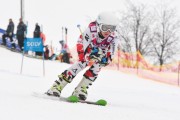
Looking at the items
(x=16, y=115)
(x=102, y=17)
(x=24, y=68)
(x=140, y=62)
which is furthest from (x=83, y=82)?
(x=140, y=62)

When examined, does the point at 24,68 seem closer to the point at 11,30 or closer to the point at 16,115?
the point at 11,30

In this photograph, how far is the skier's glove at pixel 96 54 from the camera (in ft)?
27.3

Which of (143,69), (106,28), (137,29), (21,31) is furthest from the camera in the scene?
(137,29)

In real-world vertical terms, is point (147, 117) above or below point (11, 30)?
below

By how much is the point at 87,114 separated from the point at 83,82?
2359mm

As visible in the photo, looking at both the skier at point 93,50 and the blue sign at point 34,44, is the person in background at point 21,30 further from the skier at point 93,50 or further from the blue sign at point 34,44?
the skier at point 93,50

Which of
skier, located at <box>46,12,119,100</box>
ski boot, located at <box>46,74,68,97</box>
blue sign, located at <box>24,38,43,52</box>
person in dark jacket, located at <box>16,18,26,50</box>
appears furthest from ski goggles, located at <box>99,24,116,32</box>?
person in dark jacket, located at <box>16,18,26,50</box>

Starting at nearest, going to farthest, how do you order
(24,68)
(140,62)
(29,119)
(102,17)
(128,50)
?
(29,119)
(102,17)
(24,68)
(140,62)
(128,50)

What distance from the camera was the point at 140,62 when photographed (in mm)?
29953

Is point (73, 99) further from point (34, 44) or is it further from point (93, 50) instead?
point (34, 44)

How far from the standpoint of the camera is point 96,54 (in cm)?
837

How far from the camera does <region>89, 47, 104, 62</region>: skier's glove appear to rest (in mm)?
8312

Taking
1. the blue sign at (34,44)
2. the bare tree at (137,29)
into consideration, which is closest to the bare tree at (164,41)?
the bare tree at (137,29)

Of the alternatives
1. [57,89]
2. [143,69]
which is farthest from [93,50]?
[143,69]
